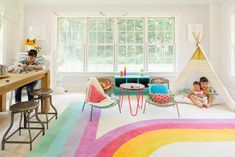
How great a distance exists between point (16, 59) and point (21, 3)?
1.56 meters

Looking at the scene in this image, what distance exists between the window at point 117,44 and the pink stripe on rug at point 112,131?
2.75 m

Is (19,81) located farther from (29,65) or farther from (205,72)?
(205,72)

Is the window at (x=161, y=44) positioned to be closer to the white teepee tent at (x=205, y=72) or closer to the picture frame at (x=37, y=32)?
the white teepee tent at (x=205, y=72)

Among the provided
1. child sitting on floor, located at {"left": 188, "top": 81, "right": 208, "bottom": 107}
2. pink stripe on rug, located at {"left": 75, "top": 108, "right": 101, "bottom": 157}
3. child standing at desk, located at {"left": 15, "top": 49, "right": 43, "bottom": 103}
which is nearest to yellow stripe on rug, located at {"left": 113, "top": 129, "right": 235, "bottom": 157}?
pink stripe on rug, located at {"left": 75, "top": 108, "right": 101, "bottom": 157}

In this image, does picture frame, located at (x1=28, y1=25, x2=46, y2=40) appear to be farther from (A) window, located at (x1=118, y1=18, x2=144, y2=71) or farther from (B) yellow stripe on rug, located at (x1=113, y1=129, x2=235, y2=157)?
(B) yellow stripe on rug, located at (x1=113, y1=129, x2=235, y2=157)

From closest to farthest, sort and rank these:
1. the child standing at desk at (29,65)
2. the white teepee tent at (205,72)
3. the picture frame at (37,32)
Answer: the child standing at desk at (29,65) → the white teepee tent at (205,72) → the picture frame at (37,32)

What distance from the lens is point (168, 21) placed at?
5.85m

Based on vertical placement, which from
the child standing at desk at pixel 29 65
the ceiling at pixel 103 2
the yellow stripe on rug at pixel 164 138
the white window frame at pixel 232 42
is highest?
the ceiling at pixel 103 2

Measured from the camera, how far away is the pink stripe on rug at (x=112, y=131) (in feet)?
7.61

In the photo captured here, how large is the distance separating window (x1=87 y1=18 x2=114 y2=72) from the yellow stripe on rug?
3443mm

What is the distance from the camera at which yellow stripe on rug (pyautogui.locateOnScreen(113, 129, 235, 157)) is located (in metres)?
2.28

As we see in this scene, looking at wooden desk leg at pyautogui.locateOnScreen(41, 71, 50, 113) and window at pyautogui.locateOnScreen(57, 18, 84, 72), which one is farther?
window at pyautogui.locateOnScreen(57, 18, 84, 72)

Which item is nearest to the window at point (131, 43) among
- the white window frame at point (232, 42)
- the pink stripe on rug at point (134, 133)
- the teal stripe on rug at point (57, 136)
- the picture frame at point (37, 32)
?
the picture frame at point (37, 32)

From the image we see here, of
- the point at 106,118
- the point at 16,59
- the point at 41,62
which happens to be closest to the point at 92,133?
the point at 106,118
